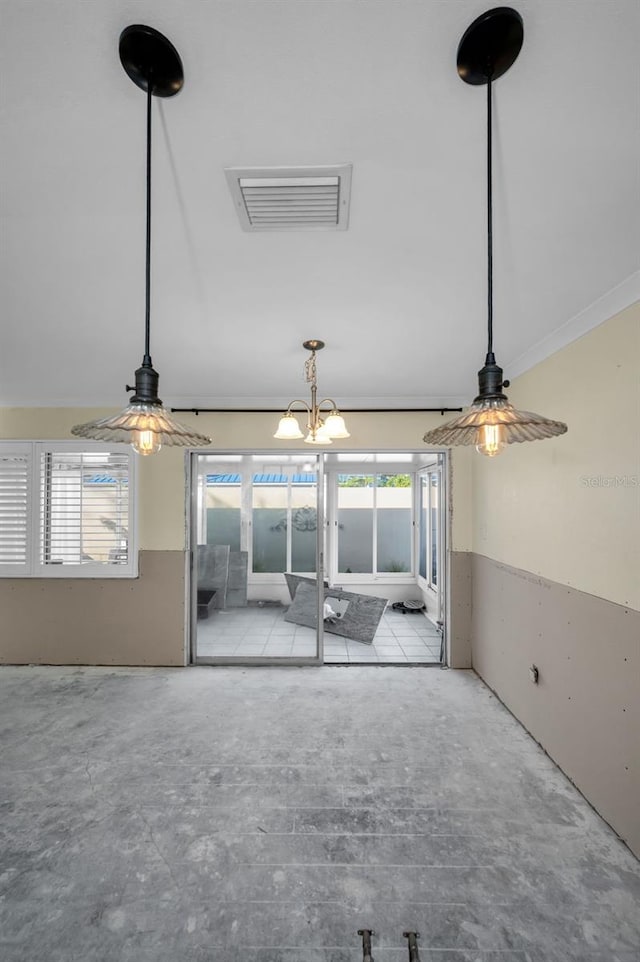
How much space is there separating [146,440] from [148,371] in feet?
0.66

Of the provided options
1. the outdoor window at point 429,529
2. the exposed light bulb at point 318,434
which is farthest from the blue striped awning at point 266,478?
the outdoor window at point 429,529

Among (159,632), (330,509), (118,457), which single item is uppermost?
(118,457)

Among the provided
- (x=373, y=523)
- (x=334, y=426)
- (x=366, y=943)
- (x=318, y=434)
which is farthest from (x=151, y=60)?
(x=373, y=523)

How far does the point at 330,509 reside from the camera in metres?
6.25

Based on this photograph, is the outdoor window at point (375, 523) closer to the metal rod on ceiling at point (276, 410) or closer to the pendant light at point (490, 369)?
the metal rod on ceiling at point (276, 410)

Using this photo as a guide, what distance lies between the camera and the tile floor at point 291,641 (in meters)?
4.07

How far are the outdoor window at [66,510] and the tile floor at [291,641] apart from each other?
116 cm

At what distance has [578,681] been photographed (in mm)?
2270

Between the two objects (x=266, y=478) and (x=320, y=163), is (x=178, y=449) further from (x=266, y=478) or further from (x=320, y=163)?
(x=320, y=163)

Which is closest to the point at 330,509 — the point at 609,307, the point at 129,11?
the point at 609,307

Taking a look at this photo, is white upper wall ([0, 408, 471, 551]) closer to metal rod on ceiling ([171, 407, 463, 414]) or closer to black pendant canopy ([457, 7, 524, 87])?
metal rod on ceiling ([171, 407, 463, 414])

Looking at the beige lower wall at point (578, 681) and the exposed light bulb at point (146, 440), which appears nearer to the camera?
the exposed light bulb at point (146, 440)

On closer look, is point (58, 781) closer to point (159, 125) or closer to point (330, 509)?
point (159, 125)

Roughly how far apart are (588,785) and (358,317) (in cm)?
266
